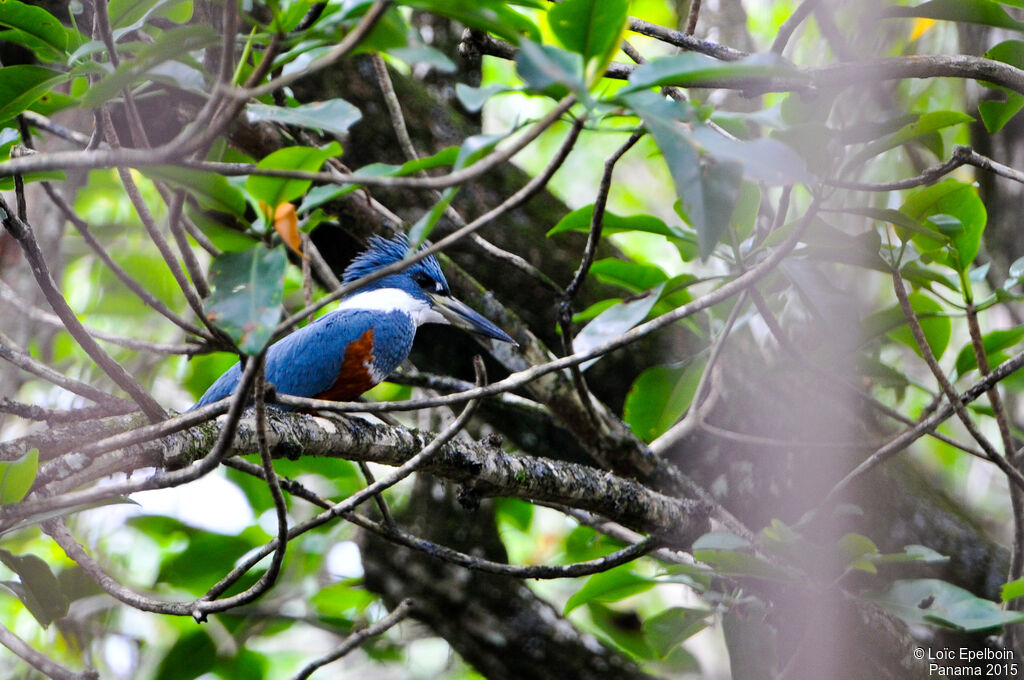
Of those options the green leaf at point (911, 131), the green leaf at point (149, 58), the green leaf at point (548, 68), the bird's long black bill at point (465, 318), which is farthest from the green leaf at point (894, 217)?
the green leaf at point (149, 58)

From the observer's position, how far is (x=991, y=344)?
253 cm

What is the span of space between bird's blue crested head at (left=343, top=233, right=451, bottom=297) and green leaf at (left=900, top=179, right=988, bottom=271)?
177 cm

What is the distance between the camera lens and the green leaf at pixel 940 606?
1858mm

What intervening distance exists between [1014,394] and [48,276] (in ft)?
11.6

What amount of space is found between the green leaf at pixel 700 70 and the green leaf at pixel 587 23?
0.09 m

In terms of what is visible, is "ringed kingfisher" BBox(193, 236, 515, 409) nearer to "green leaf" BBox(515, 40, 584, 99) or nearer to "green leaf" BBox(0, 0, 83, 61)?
"green leaf" BBox(0, 0, 83, 61)

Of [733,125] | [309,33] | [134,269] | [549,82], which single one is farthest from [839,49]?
[134,269]

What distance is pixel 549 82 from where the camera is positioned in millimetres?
1188

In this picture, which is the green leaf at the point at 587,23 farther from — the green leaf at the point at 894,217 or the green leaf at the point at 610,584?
the green leaf at the point at 610,584

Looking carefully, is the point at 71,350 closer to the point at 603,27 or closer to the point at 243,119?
the point at 243,119

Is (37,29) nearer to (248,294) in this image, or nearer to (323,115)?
(323,115)

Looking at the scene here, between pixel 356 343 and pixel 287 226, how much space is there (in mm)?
1772

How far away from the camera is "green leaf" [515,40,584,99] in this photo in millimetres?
1074

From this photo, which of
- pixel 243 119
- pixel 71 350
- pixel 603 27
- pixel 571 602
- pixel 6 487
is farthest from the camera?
pixel 71 350
